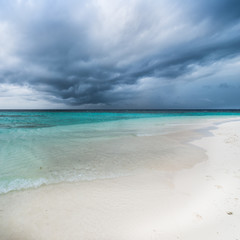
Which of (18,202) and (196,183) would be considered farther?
(196,183)

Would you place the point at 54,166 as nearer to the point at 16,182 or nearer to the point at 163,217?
the point at 16,182

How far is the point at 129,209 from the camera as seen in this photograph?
3256 mm

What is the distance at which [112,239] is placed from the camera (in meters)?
2.52

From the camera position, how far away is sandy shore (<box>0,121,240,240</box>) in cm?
262

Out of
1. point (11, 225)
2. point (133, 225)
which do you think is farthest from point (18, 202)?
point (133, 225)

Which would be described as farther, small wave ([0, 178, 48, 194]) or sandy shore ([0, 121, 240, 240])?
small wave ([0, 178, 48, 194])

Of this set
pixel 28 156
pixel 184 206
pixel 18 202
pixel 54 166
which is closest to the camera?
pixel 184 206

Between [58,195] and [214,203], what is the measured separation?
4086 mm

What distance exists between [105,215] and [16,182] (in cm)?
349

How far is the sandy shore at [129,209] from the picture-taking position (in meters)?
2.62

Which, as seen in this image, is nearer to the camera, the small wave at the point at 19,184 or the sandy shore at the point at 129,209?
the sandy shore at the point at 129,209

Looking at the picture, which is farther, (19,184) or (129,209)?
(19,184)

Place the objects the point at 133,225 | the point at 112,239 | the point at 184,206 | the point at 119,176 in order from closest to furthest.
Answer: the point at 112,239, the point at 133,225, the point at 184,206, the point at 119,176

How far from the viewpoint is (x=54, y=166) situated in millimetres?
5914
